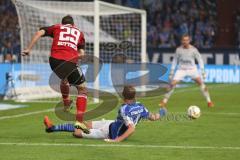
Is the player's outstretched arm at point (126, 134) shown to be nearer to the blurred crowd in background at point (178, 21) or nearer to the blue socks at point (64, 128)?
the blue socks at point (64, 128)

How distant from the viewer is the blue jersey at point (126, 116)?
1238 centimetres

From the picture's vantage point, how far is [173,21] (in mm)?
44688

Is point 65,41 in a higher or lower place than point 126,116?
higher

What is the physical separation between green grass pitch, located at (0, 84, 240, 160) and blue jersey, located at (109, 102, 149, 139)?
0.88 ft

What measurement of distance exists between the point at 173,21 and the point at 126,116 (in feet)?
107

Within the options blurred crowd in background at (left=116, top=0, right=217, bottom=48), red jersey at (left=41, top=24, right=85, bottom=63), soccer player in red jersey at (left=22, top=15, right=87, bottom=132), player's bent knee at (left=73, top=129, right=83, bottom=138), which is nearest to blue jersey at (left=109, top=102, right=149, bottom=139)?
player's bent knee at (left=73, top=129, right=83, bottom=138)

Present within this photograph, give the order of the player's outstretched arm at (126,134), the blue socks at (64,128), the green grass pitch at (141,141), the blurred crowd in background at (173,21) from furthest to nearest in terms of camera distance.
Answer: the blurred crowd in background at (173,21)
the blue socks at (64,128)
the player's outstretched arm at (126,134)
the green grass pitch at (141,141)

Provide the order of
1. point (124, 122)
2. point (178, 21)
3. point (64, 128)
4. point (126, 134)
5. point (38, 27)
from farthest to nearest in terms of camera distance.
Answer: point (178, 21)
point (38, 27)
point (64, 128)
point (124, 122)
point (126, 134)

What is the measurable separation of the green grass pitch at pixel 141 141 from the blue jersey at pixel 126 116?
270mm

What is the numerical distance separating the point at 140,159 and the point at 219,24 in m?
32.7

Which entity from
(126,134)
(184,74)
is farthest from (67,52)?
(184,74)

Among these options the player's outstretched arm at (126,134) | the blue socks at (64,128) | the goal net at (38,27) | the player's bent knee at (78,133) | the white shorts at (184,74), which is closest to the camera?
the player's outstretched arm at (126,134)

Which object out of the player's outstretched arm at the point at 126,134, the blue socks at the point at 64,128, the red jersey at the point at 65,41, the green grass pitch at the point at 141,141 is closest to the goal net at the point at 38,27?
the green grass pitch at the point at 141,141

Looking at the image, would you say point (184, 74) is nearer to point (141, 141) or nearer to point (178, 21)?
point (141, 141)
